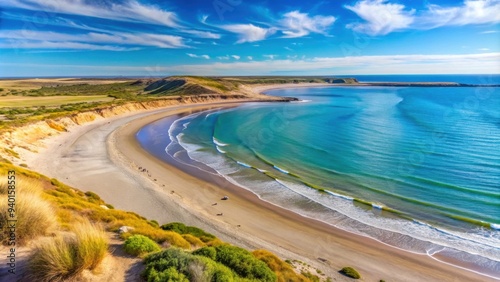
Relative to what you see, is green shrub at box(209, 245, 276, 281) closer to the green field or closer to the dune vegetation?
the dune vegetation

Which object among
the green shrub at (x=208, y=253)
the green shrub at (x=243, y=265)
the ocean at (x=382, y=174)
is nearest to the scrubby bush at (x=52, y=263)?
the green shrub at (x=208, y=253)

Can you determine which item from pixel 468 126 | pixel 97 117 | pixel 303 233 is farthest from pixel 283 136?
pixel 97 117

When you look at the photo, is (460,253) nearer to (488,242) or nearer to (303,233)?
(488,242)

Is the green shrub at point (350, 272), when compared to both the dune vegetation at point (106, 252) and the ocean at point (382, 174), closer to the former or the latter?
the dune vegetation at point (106, 252)

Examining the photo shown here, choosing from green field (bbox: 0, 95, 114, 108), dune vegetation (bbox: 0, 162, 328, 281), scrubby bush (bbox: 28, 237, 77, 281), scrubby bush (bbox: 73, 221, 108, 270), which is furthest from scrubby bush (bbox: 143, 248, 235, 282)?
green field (bbox: 0, 95, 114, 108)

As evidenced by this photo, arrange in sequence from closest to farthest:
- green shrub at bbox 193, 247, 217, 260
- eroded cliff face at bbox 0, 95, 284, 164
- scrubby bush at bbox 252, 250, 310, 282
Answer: green shrub at bbox 193, 247, 217, 260 < scrubby bush at bbox 252, 250, 310, 282 < eroded cliff face at bbox 0, 95, 284, 164
